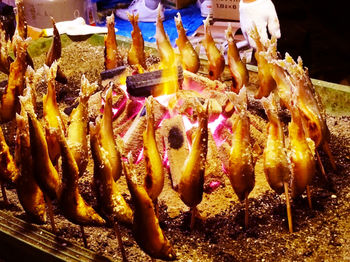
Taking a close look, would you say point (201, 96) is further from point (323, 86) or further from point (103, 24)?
point (103, 24)

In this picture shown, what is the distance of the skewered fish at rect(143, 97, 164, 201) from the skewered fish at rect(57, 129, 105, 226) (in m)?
0.37

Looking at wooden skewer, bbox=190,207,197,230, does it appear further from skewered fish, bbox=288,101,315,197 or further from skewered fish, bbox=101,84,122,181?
skewered fish, bbox=288,101,315,197

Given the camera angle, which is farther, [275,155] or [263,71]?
[263,71]

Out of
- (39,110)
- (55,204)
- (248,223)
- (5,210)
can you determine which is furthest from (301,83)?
(39,110)

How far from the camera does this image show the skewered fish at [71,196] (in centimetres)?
245

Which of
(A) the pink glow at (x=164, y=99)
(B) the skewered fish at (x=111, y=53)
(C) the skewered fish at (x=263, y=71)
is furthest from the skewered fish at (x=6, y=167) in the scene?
(C) the skewered fish at (x=263, y=71)

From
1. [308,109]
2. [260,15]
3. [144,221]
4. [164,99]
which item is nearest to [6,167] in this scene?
[144,221]

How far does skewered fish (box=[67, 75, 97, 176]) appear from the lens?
115 inches

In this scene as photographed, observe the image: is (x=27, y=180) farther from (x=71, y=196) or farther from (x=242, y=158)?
(x=242, y=158)

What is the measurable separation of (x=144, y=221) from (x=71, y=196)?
537 mm

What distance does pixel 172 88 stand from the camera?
3725 millimetres

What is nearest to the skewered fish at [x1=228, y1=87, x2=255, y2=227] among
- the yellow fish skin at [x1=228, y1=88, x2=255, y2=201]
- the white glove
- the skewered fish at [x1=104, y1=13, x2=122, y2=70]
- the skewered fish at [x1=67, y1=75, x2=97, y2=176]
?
the yellow fish skin at [x1=228, y1=88, x2=255, y2=201]

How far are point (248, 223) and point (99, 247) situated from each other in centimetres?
100

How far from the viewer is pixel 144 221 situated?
87.5 inches
